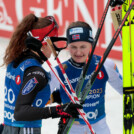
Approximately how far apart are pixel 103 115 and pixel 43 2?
4551mm

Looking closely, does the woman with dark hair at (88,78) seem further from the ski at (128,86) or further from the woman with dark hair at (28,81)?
the woman with dark hair at (28,81)

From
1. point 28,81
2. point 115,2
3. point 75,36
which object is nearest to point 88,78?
point 75,36

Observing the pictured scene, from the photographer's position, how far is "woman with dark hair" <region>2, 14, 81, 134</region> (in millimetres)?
2107

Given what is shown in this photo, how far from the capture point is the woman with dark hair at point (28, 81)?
211 centimetres

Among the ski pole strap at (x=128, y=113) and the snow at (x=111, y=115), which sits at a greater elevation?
the ski pole strap at (x=128, y=113)

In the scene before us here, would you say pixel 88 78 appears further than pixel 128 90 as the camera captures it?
Yes

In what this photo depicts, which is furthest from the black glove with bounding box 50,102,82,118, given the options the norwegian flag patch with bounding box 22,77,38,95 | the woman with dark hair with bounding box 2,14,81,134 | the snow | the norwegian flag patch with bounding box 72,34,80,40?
the snow

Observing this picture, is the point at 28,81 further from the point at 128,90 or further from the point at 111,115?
the point at 111,115

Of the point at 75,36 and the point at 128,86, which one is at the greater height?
the point at 75,36

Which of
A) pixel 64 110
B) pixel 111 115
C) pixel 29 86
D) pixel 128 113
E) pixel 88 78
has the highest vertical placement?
pixel 29 86

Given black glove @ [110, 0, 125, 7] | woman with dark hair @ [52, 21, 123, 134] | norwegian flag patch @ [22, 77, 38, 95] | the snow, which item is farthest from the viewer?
the snow

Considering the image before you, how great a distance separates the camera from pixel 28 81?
→ 2117 millimetres

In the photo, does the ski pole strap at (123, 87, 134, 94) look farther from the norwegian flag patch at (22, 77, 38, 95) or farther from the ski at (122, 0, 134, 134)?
the norwegian flag patch at (22, 77, 38, 95)

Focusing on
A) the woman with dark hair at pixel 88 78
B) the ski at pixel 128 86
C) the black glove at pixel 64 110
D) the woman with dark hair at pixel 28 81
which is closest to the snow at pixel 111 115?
the woman with dark hair at pixel 88 78
